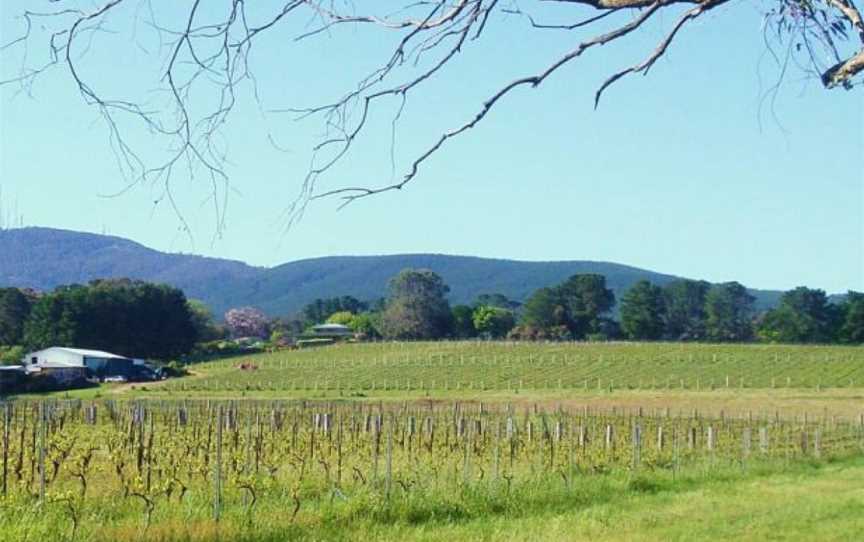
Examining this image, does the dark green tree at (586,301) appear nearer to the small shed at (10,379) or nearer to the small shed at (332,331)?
the small shed at (332,331)

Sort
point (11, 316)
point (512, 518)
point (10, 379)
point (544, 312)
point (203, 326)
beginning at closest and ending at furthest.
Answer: point (512, 518), point (10, 379), point (11, 316), point (203, 326), point (544, 312)

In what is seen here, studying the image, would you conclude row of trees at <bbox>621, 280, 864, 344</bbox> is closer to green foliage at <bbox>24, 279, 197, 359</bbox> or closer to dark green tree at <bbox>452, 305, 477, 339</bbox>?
dark green tree at <bbox>452, 305, 477, 339</bbox>

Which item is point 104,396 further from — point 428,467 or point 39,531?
point 39,531

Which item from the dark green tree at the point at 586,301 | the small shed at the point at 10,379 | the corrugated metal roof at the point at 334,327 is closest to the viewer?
the small shed at the point at 10,379

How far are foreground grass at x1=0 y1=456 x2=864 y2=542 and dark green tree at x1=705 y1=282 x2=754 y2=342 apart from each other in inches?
4199

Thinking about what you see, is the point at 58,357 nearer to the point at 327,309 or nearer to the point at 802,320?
the point at 802,320

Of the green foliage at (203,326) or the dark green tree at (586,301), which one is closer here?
the green foliage at (203,326)

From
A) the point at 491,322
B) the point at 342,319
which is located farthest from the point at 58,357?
the point at 342,319

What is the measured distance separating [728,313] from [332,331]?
133 feet

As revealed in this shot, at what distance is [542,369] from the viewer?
2963 inches

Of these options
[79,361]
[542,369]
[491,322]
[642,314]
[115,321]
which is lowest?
[79,361]

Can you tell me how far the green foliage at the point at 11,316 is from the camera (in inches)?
3743

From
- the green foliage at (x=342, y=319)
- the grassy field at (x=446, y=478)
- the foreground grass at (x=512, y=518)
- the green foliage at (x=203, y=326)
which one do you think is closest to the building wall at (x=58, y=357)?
the green foliage at (x=203, y=326)

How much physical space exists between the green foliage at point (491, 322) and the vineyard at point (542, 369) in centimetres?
2938
